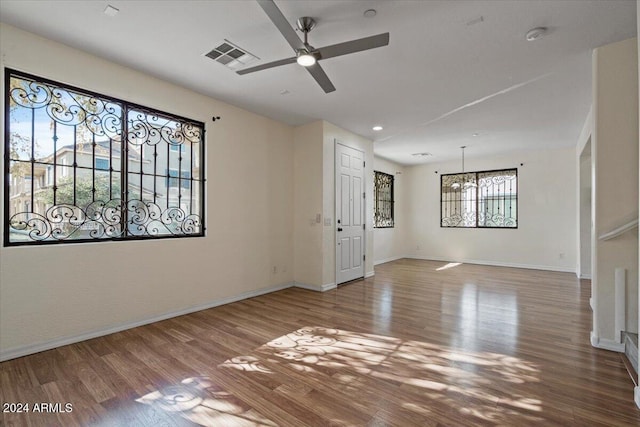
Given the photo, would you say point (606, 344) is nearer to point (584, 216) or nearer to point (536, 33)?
point (536, 33)

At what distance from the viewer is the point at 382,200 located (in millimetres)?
8383

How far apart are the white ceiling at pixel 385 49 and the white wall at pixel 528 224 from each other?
2.55m

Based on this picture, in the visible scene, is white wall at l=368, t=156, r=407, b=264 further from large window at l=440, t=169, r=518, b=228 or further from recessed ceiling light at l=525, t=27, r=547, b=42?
recessed ceiling light at l=525, t=27, r=547, b=42

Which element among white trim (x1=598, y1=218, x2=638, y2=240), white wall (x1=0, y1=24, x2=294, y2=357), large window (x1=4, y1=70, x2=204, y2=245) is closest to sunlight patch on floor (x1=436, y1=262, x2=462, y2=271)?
white wall (x1=0, y1=24, x2=294, y2=357)

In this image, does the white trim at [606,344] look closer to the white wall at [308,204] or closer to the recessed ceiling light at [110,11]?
the white wall at [308,204]

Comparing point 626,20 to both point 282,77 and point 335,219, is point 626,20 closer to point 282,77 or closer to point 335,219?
point 282,77

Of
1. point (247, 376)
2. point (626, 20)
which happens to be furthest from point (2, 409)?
point (626, 20)

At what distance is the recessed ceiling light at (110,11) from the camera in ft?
7.77

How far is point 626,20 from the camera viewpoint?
2.46 meters

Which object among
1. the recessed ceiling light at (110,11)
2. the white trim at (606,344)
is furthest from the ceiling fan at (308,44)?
the white trim at (606,344)

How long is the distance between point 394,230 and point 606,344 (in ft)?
19.8

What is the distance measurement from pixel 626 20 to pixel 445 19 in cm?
147

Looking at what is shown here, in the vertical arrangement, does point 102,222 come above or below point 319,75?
below

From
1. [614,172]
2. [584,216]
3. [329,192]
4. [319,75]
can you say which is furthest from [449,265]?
[319,75]
